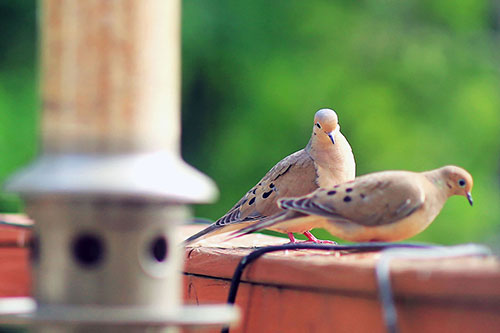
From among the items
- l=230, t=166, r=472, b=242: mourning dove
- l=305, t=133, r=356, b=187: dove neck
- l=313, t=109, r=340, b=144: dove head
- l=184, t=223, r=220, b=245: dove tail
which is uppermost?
l=313, t=109, r=340, b=144: dove head

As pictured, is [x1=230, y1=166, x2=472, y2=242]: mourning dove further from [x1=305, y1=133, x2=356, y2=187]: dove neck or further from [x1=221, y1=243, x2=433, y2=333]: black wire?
[x1=305, y1=133, x2=356, y2=187]: dove neck

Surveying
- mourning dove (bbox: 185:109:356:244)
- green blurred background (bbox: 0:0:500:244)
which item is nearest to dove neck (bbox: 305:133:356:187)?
mourning dove (bbox: 185:109:356:244)

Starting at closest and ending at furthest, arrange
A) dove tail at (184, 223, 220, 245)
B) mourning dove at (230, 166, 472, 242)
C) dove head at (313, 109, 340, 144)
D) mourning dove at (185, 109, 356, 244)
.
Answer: mourning dove at (230, 166, 472, 242) < dove tail at (184, 223, 220, 245) < mourning dove at (185, 109, 356, 244) < dove head at (313, 109, 340, 144)

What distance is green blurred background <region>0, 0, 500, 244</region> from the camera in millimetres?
8969

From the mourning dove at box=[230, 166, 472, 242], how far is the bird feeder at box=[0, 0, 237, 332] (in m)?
0.88

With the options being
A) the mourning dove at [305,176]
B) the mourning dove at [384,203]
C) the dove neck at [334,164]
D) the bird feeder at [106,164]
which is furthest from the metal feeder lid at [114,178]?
the dove neck at [334,164]

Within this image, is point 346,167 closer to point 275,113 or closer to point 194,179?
point 194,179

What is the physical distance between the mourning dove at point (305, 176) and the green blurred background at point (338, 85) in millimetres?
5119

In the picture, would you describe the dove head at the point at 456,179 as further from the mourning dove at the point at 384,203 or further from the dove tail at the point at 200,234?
the dove tail at the point at 200,234

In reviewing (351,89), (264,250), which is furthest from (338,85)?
(264,250)

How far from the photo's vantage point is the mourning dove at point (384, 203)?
2.24 meters

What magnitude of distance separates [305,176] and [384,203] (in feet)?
3.34

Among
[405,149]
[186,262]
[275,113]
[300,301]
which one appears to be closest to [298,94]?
[275,113]

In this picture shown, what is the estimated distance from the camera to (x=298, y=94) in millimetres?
9180
